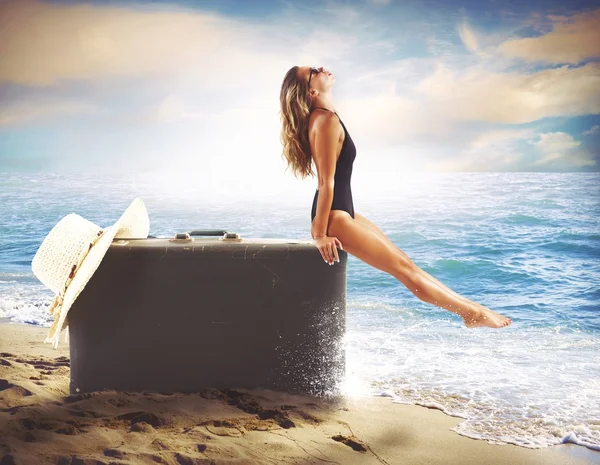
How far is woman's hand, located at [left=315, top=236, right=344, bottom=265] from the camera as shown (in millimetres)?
2805

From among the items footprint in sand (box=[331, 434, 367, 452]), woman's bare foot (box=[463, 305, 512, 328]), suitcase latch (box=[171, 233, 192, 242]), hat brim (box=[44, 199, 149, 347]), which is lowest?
footprint in sand (box=[331, 434, 367, 452])

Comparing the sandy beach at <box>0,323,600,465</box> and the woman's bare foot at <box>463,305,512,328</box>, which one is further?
the woman's bare foot at <box>463,305,512,328</box>

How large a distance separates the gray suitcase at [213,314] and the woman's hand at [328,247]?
0.02 m

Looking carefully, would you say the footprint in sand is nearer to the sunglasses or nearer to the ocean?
the ocean

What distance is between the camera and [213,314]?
9.18 feet

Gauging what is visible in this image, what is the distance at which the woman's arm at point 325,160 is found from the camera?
3016 mm

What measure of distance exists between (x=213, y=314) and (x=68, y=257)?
2.18 ft

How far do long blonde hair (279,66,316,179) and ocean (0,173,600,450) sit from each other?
908 mm

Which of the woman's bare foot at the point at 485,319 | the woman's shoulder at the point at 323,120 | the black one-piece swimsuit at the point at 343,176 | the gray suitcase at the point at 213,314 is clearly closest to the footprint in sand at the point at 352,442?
the gray suitcase at the point at 213,314

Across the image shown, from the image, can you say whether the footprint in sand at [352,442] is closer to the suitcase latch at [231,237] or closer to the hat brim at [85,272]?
the suitcase latch at [231,237]

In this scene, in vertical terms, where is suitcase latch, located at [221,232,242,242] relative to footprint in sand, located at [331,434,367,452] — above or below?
above

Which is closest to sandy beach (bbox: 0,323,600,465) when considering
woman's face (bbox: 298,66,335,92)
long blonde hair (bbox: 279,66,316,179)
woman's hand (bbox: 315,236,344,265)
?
woman's hand (bbox: 315,236,344,265)

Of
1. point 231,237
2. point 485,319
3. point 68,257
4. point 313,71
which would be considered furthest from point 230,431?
point 313,71

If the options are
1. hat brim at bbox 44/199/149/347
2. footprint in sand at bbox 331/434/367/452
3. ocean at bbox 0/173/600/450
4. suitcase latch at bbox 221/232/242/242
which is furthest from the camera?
ocean at bbox 0/173/600/450
